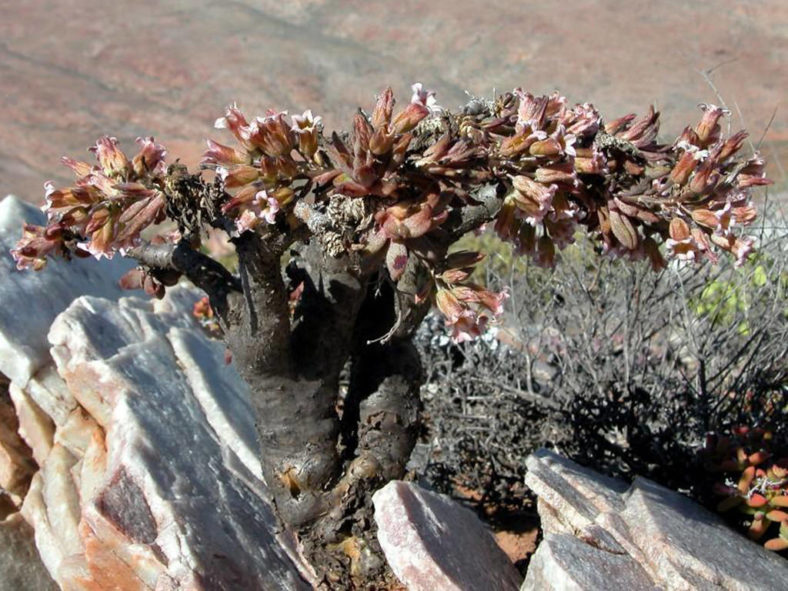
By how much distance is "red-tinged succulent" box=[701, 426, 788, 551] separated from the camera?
3139 mm

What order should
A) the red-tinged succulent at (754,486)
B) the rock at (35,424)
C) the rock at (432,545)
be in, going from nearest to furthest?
the rock at (432,545), the red-tinged succulent at (754,486), the rock at (35,424)

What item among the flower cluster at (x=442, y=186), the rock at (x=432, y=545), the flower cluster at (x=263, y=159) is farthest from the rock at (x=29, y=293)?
the flower cluster at (x=263, y=159)

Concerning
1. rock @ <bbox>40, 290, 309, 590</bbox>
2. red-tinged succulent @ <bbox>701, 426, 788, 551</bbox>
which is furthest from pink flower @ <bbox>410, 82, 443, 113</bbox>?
red-tinged succulent @ <bbox>701, 426, 788, 551</bbox>

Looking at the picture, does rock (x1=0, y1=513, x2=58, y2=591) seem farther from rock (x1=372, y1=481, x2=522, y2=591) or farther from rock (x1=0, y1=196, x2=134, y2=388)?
rock (x1=372, y1=481, x2=522, y2=591)

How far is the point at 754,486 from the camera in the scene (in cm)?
318

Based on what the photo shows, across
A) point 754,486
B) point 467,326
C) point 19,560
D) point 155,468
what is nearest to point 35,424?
point 19,560

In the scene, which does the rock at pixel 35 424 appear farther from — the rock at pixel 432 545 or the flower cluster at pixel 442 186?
the rock at pixel 432 545

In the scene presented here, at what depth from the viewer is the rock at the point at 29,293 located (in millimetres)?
3834

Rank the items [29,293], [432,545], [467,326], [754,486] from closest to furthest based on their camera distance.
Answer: [467,326], [432,545], [754,486], [29,293]

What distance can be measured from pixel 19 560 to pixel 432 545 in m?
2.03

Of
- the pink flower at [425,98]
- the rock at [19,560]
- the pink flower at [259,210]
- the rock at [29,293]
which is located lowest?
the rock at [19,560]

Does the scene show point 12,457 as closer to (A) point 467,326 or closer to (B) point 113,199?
(B) point 113,199

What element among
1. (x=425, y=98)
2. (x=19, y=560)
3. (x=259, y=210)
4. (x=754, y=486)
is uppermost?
(x=425, y=98)

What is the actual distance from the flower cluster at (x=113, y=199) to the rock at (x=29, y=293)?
66.4 inches
